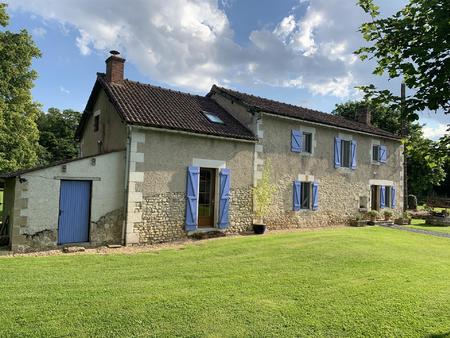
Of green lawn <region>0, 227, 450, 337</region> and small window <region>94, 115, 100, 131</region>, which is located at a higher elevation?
small window <region>94, 115, 100, 131</region>

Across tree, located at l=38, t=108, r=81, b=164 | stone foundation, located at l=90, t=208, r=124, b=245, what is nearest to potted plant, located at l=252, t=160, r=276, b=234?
stone foundation, located at l=90, t=208, r=124, b=245

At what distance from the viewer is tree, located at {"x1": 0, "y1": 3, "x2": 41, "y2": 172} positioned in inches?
791

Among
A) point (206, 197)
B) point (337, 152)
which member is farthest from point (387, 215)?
point (206, 197)

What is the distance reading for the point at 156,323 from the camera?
4332 millimetres

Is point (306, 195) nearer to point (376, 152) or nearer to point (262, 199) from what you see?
point (262, 199)

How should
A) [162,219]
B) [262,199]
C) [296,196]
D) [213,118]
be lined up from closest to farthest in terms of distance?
[162,219]
[262,199]
[213,118]
[296,196]

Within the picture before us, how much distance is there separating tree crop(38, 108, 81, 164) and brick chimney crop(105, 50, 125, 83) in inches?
1326

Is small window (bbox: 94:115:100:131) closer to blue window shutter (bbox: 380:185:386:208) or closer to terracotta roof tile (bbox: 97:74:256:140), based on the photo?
terracotta roof tile (bbox: 97:74:256:140)

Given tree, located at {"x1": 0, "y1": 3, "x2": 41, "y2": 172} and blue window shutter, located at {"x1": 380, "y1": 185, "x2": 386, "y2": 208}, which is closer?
blue window shutter, located at {"x1": 380, "y1": 185, "x2": 386, "y2": 208}

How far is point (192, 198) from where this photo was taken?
1101 centimetres

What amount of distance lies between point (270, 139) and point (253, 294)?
8.62 m

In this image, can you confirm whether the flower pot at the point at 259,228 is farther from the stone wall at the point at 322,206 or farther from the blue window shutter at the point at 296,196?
the blue window shutter at the point at 296,196

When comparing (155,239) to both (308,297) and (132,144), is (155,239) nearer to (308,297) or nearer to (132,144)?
(132,144)

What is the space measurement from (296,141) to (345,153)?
3.62 m
